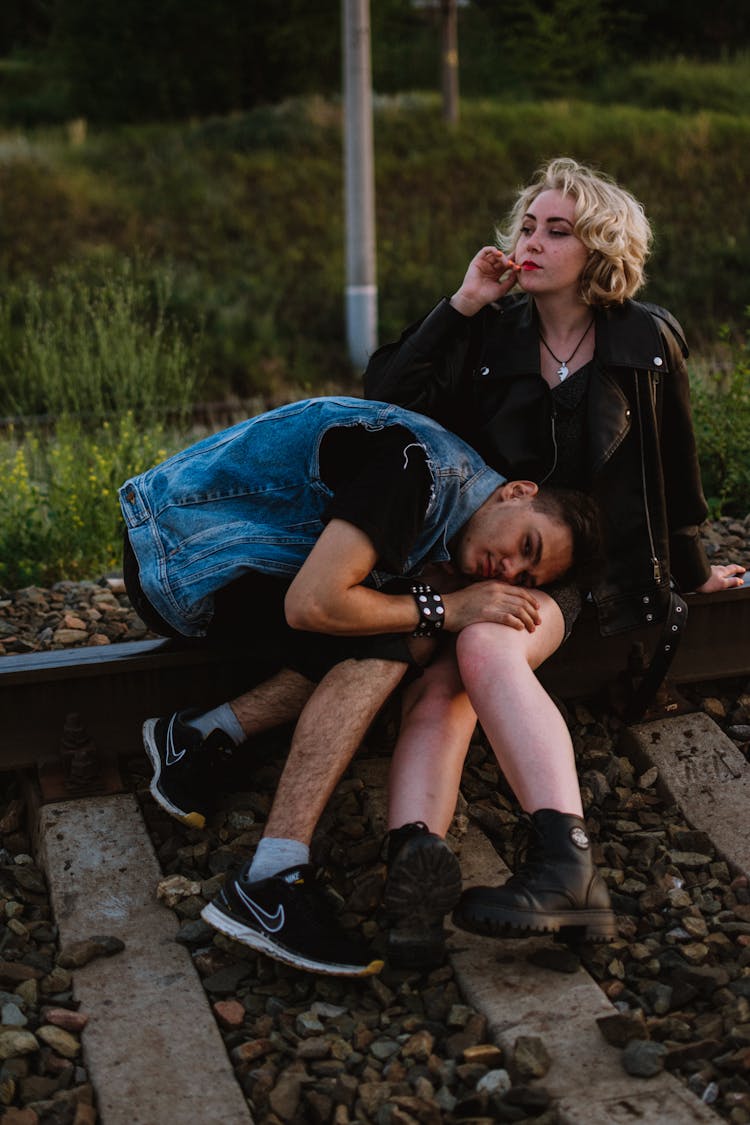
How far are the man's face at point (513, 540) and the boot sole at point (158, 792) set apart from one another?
3.24ft

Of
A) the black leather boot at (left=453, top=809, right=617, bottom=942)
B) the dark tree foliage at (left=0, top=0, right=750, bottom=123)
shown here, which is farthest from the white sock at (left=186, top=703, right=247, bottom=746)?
the dark tree foliage at (left=0, top=0, right=750, bottom=123)

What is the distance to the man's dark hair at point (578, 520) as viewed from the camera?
3621 millimetres

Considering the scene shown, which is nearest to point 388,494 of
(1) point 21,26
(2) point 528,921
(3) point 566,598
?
(3) point 566,598

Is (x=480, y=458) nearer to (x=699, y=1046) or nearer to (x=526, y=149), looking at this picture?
(x=699, y=1046)

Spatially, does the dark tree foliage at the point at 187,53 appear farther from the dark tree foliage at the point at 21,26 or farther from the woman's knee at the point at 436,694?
the woman's knee at the point at 436,694

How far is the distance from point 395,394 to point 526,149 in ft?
61.2

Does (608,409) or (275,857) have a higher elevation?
(608,409)

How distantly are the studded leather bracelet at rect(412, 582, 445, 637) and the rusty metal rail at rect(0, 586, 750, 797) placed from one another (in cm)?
65

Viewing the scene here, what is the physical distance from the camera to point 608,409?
3908 mm

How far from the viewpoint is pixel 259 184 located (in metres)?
19.6

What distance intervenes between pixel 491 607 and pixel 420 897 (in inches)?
31.0

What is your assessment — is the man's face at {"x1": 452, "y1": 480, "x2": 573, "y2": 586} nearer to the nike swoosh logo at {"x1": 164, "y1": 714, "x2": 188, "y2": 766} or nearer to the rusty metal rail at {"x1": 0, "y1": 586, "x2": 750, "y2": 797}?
the rusty metal rail at {"x1": 0, "y1": 586, "x2": 750, "y2": 797}

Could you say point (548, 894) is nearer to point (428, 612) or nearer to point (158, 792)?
point (428, 612)

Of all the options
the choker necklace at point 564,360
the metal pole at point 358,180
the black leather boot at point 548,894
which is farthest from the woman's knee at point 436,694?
the metal pole at point 358,180
